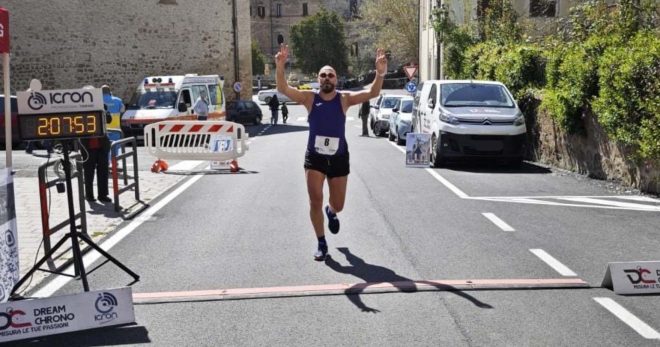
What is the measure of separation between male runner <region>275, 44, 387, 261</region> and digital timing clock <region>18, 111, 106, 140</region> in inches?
70.4

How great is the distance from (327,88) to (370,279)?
1873 millimetres

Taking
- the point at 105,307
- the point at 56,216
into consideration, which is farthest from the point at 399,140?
the point at 105,307

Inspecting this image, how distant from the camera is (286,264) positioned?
7289 mm

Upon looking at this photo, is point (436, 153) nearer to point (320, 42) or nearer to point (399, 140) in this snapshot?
point (399, 140)

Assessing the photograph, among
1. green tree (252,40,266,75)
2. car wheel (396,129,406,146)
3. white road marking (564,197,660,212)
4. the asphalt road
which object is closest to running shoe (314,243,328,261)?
the asphalt road

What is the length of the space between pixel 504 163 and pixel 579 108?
246cm

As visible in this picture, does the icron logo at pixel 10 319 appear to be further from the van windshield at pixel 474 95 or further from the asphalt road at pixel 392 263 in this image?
the van windshield at pixel 474 95

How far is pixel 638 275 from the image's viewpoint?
6176 mm

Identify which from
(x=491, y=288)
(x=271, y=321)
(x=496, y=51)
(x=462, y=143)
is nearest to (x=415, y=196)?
(x=462, y=143)

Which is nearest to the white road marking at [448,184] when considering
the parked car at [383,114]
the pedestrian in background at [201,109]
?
the pedestrian in background at [201,109]

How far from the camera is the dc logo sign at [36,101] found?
21.9 feet

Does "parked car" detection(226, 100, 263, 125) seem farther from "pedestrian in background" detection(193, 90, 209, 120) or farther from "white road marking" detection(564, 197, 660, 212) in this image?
"white road marking" detection(564, 197, 660, 212)

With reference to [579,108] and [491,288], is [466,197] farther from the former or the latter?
[491,288]

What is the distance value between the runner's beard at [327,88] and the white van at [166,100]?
20.0m
